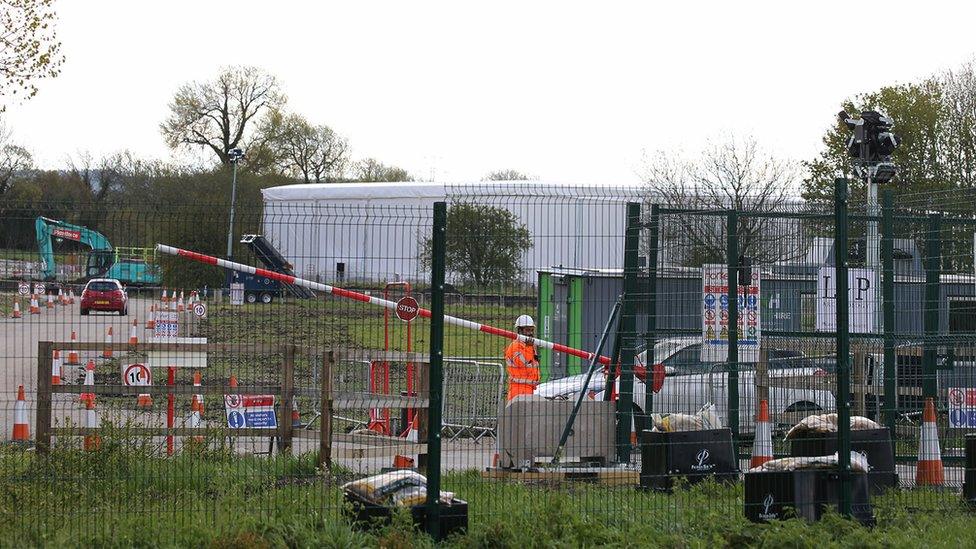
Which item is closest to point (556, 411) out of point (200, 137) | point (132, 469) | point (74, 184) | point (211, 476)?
point (211, 476)

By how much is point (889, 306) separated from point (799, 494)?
2.90 metres

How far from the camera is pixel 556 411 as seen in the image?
33.3 ft

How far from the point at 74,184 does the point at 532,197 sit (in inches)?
1619

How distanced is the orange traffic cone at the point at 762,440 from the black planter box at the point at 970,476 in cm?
185

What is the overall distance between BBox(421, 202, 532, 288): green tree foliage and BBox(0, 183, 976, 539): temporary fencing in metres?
0.02

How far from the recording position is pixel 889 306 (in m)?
10.6

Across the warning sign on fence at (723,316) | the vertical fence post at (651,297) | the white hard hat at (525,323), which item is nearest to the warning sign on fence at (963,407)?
the warning sign on fence at (723,316)

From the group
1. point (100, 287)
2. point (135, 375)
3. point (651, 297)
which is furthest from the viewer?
point (135, 375)

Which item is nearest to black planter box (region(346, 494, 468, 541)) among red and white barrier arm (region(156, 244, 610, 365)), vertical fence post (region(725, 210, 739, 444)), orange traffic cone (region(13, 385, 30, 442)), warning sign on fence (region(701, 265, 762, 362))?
red and white barrier arm (region(156, 244, 610, 365))

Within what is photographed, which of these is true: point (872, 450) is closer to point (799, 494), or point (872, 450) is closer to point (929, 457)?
point (799, 494)

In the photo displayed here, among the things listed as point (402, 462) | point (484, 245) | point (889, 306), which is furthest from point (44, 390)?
point (889, 306)

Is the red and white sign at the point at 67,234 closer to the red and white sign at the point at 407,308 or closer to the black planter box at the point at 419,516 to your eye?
the red and white sign at the point at 407,308

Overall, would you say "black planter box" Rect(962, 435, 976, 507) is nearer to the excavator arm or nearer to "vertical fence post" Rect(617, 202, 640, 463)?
"vertical fence post" Rect(617, 202, 640, 463)

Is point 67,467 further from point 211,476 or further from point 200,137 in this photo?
point 200,137
